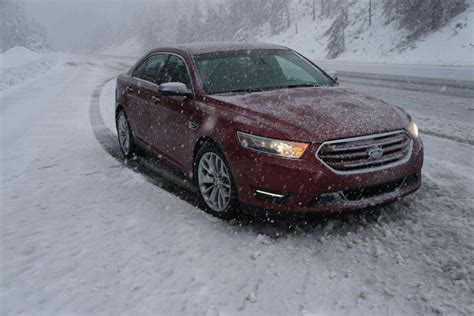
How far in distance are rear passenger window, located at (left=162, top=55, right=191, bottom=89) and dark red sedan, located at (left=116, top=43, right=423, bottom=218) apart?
1 cm

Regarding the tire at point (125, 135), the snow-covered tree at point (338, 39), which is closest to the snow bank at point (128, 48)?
the snow-covered tree at point (338, 39)

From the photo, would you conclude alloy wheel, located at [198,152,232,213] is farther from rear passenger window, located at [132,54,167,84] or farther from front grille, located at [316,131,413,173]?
rear passenger window, located at [132,54,167,84]

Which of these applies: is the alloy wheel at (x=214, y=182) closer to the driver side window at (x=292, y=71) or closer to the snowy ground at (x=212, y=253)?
the snowy ground at (x=212, y=253)

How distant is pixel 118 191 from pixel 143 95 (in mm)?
1386

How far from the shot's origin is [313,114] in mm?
4016

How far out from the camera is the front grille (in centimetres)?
366

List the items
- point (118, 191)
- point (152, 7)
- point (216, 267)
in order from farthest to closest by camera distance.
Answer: point (152, 7)
point (118, 191)
point (216, 267)

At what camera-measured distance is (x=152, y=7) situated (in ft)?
362

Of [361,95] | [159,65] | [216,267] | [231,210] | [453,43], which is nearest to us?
[216,267]

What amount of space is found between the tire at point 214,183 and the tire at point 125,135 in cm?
233

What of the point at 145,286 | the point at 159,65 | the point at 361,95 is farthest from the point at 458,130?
the point at 145,286

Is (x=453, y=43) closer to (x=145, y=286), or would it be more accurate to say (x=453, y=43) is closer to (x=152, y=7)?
(x=145, y=286)

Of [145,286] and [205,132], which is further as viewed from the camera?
[205,132]

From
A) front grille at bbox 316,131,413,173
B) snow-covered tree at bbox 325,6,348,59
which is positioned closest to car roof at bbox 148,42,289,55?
front grille at bbox 316,131,413,173
